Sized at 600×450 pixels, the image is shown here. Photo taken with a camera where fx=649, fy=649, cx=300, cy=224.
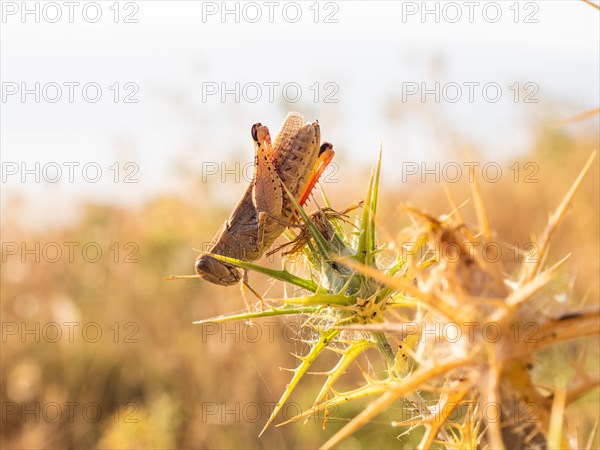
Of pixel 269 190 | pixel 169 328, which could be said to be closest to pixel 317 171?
pixel 269 190

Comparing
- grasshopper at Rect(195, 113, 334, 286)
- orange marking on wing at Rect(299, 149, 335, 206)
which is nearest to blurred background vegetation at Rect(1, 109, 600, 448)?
grasshopper at Rect(195, 113, 334, 286)

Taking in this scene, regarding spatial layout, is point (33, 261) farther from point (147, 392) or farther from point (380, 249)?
point (380, 249)

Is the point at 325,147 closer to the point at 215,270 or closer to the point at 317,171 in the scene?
the point at 317,171

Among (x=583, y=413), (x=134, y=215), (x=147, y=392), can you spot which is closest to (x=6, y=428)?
(x=147, y=392)

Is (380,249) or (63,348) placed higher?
(380,249)

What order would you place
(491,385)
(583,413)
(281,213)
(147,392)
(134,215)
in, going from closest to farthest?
1. (491,385)
2. (281,213)
3. (583,413)
4. (147,392)
5. (134,215)

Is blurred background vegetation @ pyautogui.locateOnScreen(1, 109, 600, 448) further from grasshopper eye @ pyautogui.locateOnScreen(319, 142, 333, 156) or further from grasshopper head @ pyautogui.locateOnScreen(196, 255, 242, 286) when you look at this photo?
grasshopper eye @ pyautogui.locateOnScreen(319, 142, 333, 156)

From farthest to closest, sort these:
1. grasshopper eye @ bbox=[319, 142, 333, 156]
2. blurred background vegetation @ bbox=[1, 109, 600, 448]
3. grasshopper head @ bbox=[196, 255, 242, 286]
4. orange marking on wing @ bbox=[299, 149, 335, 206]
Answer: blurred background vegetation @ bbox=[1, 109, 600, 448] < grasshopper head @ bbox=[196, 255, 242, 286] < grasshopper eye @ bbox=[319, 142, 333, 156] < orange marking on wing @ bbox=[299, 149, 335, 206]
